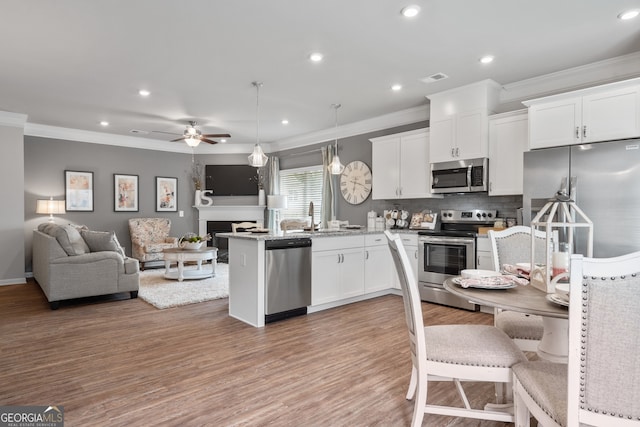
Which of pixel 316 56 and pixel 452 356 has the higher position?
pixel 316 56

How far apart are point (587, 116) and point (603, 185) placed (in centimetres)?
69

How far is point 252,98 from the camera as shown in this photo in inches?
200

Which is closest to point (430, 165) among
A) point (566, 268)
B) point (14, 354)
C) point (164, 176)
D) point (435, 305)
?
point (435, 305)

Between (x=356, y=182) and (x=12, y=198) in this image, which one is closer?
(x=12, y=198)

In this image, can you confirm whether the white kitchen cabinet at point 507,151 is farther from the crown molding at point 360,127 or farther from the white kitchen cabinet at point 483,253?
the crown molding at point 360,127

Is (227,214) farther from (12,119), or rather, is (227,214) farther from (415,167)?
(415,167)

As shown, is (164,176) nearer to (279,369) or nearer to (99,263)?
(99,263)

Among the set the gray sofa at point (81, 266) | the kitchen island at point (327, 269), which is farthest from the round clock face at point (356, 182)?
the gray sofa at point (81, 266)

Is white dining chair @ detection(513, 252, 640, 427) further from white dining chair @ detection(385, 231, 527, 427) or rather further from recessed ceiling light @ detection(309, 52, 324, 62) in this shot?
recessed ceiling light @ detection(309, 52, 324, 62)

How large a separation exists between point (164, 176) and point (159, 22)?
18.0 ft

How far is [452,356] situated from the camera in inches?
71.0

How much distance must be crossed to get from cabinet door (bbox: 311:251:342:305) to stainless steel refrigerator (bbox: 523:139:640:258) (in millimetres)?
2313

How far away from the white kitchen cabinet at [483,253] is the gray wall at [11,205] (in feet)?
22.6

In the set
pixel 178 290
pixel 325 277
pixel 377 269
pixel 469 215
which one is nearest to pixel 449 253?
pixel 469 215
